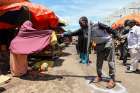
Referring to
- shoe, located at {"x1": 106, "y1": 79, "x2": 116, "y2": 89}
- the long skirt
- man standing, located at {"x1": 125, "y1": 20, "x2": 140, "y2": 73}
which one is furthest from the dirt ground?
man standing, located at {"x1": 125, "y1": 20, "x2": 140, "y2": 73}

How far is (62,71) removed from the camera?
11.9 m

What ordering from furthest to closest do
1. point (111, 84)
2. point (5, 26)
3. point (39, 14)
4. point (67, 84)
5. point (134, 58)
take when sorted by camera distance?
point (39, 14) → point (5, 26) → point (134, 58) → point (67, 84) → point (111, 84)

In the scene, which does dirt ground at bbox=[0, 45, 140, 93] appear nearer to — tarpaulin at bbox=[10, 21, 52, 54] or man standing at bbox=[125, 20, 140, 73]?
man standing at bbox=[125, 20, 140, 73]

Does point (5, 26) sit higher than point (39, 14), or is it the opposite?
point (39, 14)

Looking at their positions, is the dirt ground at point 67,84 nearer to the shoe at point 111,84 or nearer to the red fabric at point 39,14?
the shoe at point 111,84

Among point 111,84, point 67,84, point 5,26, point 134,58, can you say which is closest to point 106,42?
point 111,84

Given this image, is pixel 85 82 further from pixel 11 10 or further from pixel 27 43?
pixel 11 10

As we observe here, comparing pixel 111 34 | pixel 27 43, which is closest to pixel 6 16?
pixel 27 43

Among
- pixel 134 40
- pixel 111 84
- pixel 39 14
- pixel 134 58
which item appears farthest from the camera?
pixel 39 14

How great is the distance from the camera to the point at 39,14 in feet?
41.9

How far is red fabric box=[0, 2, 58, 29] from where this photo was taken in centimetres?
1184

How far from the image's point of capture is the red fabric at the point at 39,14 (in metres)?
11.8

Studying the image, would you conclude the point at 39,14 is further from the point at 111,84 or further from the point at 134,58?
the point at 111,84

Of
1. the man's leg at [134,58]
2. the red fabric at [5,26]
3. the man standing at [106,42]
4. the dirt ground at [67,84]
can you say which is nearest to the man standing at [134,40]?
the man's leg at [134,58]
